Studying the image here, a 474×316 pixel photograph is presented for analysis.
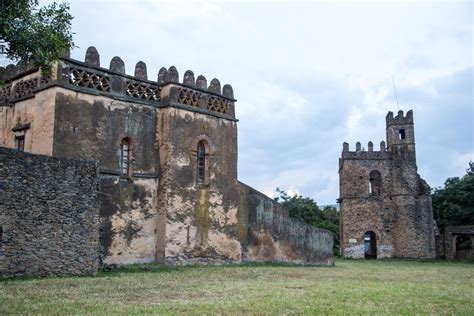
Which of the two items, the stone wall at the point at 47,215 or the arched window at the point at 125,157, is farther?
the arched window at the point at 125,157

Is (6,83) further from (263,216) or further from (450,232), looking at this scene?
(450,232)

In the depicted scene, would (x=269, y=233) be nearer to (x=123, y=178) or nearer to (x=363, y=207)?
(x=123, y=178)

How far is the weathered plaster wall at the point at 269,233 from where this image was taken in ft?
74.5

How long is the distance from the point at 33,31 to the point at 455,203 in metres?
38.3

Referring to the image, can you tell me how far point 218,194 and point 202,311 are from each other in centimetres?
1278

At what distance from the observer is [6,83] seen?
20.0 meters

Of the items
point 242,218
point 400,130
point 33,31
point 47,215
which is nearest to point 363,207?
point 400,130

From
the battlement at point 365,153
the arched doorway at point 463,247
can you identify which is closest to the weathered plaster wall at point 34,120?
the battlement at point 365,153

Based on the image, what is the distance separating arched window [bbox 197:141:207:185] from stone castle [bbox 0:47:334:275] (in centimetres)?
7

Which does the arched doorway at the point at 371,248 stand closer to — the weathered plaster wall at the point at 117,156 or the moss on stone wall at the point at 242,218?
the moss on stone wall at the point at 242,218

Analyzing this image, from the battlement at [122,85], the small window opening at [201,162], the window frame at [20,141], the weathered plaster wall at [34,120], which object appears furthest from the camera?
the small window opening at [201,162]

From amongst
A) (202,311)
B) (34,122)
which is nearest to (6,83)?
(34,122)

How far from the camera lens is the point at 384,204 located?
1517 inches

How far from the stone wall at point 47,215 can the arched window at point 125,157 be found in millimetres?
4005
